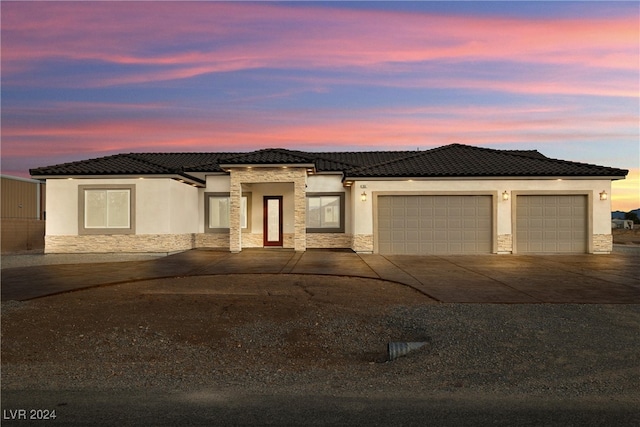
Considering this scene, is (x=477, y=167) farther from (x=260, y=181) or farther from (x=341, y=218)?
(x=260, y=181)

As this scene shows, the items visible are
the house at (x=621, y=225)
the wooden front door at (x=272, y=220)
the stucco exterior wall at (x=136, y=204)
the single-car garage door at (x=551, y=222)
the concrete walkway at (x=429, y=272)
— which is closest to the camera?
the concrete walkway at (x=429, y=272)

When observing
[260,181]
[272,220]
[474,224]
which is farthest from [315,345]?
[272,220]

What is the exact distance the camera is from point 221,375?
6465 mm

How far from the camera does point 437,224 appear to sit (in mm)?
21719

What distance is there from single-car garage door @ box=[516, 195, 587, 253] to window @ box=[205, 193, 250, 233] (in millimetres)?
Result: 13147

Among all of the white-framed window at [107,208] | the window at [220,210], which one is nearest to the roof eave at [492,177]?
A: the window at [220,210]

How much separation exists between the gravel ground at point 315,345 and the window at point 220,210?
14.7 meters

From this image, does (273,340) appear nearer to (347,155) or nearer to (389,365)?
(389,365)

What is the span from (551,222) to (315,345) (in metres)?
17.4

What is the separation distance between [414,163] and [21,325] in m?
17.9

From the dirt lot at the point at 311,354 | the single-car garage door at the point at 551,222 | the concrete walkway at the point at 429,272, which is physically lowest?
the dirt lot at the point at 311,354

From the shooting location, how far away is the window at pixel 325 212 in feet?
83.1

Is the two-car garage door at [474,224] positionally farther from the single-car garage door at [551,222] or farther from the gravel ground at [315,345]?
the gravel ground at [315,345]

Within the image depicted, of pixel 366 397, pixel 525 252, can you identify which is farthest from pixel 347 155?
pixel 366 397
